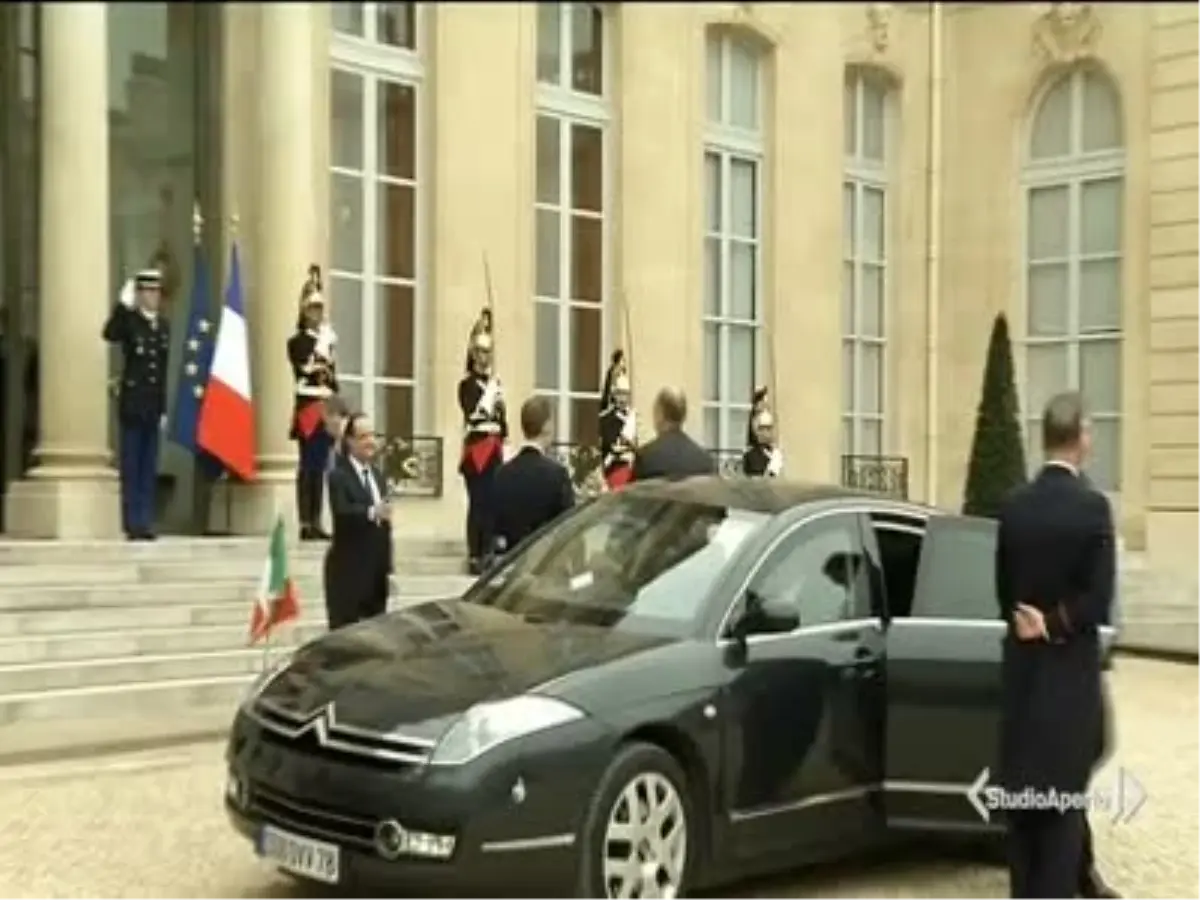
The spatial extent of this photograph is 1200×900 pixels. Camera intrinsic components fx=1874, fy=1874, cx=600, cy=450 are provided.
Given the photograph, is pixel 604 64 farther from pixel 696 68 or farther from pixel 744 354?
pixel 744 354

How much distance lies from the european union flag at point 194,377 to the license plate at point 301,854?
329 inches

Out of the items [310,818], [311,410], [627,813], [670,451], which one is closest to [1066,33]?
[311,410]

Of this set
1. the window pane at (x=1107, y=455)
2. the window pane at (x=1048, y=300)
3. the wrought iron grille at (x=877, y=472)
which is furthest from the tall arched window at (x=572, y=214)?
the window pane at (x=1107, y=455)

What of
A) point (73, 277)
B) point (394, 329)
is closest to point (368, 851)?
point (73, 277)

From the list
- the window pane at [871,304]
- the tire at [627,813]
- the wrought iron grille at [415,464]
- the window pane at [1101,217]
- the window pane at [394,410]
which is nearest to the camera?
the tire at [627,813]

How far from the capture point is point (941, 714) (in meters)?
7.10

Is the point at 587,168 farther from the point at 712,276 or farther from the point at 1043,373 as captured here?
the point at 1043,373

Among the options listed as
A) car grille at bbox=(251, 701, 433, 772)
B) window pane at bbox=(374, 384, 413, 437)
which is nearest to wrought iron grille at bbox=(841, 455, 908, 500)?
window pane at bbox=(374, 384, 413, 437)

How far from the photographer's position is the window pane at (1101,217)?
70.4 feet

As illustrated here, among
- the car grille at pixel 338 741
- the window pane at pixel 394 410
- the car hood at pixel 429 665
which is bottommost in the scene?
the car grille at pixel 338 741

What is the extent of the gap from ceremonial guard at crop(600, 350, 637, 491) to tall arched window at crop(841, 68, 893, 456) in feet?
18.9

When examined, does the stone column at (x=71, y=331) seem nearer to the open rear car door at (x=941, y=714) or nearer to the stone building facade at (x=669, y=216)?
the stone building facade at (x=669, y=216)

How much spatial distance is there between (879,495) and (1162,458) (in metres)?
12.9

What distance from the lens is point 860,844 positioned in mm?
7250
